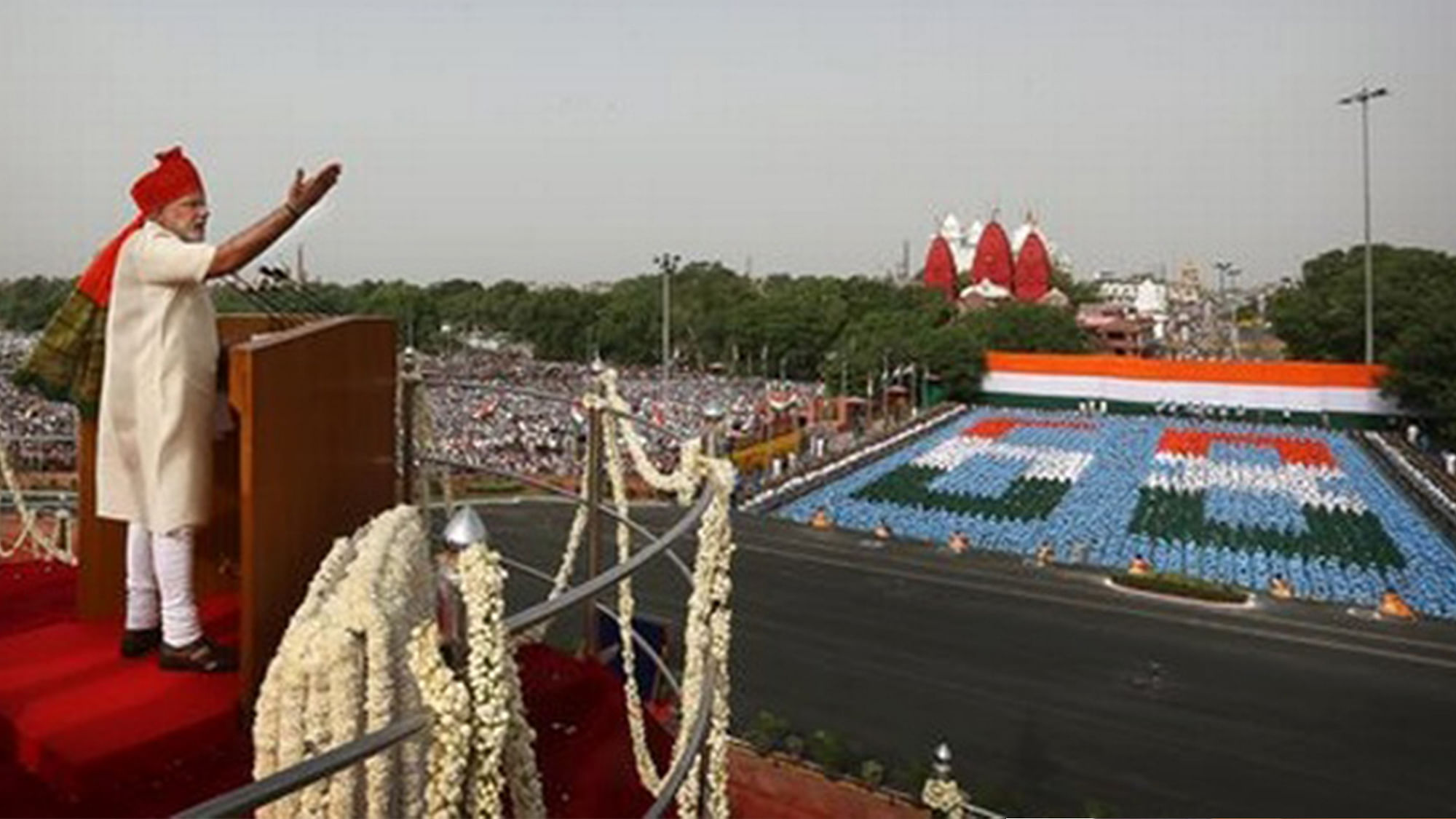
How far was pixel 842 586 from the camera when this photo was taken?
62.0 ft

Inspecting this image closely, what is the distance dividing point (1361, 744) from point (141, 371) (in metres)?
13.2

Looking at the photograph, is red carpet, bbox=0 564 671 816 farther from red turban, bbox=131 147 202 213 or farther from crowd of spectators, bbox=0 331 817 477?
crowd of spectators, bbox=0 331 817 477

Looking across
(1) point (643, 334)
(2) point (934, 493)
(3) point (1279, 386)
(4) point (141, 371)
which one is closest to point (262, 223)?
(4) point (141, 371)

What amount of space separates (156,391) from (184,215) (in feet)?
1.73

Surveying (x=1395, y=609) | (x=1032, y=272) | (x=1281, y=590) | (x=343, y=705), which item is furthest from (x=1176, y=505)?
(x=1032, y=272)

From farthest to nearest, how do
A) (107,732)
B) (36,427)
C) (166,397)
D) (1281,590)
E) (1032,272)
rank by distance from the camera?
(1032,272)
(36,427)
(1281,590)
(166,397)
(107,732)

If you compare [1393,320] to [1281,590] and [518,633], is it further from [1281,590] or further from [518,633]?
[518,633]

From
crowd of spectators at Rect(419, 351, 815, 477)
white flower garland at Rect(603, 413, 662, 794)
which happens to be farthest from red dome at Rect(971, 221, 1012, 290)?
white flower garland at Rect(603, 413, 662, 794)

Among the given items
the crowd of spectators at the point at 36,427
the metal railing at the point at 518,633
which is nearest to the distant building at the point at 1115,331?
the crowd of spectators at the point at 36,427

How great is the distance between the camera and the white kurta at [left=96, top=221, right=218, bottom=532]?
118 inches

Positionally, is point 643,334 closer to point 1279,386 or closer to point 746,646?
point 1279,386

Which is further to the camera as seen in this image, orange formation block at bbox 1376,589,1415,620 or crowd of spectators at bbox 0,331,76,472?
crowd of spectators at bbox 0,331,76,472

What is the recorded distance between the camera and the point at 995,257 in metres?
84.6

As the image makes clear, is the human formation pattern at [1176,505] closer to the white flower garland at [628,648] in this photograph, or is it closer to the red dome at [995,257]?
the white flower garland at [628,648]
